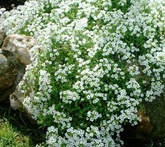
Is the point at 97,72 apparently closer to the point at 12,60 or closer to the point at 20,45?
the point at 20,45

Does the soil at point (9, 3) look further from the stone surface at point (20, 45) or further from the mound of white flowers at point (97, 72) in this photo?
the mound of white flowers at point (97, 72)

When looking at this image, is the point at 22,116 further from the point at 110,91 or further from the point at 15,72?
the point at 110,91

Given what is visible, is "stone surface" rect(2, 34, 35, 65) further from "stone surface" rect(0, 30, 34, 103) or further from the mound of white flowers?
the mound of white flowers

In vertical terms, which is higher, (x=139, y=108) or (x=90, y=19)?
(x=90, y=19)

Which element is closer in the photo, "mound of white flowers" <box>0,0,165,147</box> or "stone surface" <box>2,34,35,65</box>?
"mound of white flowers" <box>0,0,165,147</box>

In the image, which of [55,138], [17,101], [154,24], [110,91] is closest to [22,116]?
[17,101]

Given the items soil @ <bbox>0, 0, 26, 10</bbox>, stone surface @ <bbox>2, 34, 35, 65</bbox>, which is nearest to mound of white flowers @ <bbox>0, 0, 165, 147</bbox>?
stone surface @ <bbox>2, 34, 35, 65</bbox>
